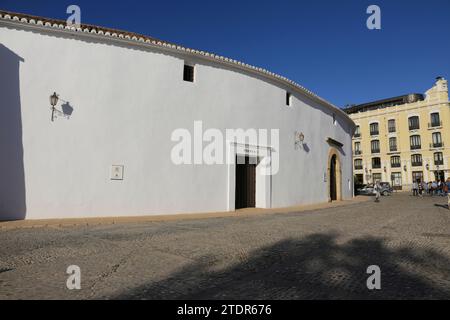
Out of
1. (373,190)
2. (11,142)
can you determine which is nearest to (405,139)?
(373,190)

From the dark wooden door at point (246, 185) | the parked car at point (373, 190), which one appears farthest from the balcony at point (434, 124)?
the dark wooden door at point (246, 185)

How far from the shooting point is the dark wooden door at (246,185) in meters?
13.7

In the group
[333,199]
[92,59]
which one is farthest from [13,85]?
[333,199]

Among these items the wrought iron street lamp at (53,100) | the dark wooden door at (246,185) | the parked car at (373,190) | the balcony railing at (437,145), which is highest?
the balcony railing at (437,145)

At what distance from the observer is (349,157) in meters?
23.4

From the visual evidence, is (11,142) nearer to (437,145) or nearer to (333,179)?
(333,179)

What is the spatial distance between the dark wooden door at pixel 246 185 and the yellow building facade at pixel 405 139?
32.8 meters

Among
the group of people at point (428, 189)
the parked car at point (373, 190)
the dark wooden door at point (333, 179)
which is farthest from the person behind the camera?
the parked car at point (373, 190)

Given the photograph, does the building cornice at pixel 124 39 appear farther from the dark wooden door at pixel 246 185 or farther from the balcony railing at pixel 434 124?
the balcony railing at pixel 434 124

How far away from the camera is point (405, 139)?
141ft

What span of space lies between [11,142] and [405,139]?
4616 centimetres

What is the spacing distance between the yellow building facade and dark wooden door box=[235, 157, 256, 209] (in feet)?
108
